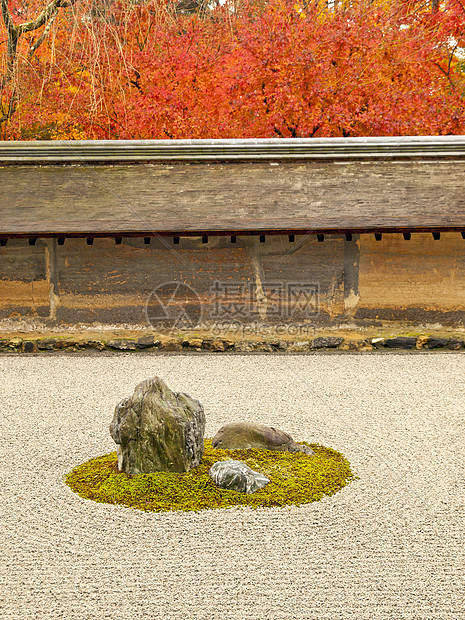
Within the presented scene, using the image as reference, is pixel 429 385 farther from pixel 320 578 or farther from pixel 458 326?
pixel 320 578

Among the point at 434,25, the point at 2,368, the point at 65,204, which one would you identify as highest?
the point at 434,25

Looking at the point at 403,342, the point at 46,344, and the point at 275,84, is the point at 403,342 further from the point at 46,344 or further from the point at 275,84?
the point at 275,84

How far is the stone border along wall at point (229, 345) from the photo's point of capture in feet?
27.1

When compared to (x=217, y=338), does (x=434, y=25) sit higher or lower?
higher

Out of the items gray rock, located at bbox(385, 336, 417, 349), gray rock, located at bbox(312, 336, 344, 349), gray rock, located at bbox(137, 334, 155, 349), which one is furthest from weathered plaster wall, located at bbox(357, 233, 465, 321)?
gray rock, located at bbox(137, 334, 155, 349)

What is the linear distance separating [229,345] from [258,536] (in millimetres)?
5359

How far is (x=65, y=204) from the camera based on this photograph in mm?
8094

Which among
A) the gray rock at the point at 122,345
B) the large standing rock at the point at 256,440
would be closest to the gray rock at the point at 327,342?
the gray rock at the point at 122,345

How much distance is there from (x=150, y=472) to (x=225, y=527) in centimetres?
83

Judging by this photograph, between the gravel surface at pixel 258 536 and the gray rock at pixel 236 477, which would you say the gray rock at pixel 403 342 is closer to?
the gravel surface at pixel 258 536

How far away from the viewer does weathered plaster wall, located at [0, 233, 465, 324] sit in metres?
8.41

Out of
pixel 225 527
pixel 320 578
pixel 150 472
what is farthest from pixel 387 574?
pixel 150 472

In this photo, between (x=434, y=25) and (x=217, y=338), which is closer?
(x=217, y=338)

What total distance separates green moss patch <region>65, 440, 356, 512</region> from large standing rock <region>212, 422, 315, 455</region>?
6cm
